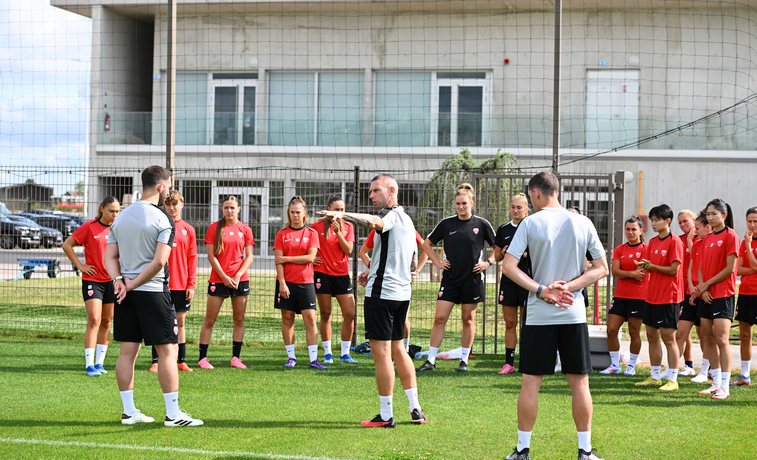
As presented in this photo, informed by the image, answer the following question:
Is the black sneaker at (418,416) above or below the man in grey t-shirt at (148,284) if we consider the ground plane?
below

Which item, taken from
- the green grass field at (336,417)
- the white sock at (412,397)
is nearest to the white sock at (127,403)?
the green grass field at (336,417)

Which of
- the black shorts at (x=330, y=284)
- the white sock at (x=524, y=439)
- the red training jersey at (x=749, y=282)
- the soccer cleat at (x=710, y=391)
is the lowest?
the soccer cleat at (x=710, y=391)

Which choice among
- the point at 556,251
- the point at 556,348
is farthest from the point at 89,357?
the point at 556,251

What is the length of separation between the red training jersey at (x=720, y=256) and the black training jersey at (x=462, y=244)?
2.28 meters

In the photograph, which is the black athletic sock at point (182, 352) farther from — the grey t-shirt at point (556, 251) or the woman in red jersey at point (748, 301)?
the woman in red jersey at point (748, 301)

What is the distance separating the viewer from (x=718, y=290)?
673 centimetres

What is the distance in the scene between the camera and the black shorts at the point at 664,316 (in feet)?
23.0

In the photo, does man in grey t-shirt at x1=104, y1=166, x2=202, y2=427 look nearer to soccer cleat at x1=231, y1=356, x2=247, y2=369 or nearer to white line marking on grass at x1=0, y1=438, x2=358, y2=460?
white line marking on grass at x1=0, y1=438, x2=358, y2=460

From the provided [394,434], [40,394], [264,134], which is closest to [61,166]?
[40,394]

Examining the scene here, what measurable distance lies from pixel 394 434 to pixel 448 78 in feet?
Answer: 62.3

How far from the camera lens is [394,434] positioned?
5.06 metres

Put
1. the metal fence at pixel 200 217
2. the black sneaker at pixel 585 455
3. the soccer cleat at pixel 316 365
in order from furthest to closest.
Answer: the metal fence at pixel 200 217 < the soccer cleat at pixel 316 365 < the black sneaker at pixel 585 455

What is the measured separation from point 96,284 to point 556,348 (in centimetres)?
531

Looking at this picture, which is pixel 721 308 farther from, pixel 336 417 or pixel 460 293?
pixel 336 417
